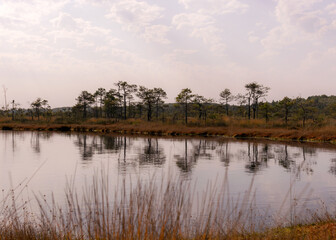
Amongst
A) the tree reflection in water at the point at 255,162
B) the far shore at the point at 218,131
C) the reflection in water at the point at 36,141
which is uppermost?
the far shore at the point at 218,131

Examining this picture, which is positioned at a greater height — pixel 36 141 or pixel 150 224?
pixel 150 224

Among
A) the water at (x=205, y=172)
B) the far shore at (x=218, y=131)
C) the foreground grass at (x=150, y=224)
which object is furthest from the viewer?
the far shore at (x=218, y=131)

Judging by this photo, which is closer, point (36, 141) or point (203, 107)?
point (36, 141)

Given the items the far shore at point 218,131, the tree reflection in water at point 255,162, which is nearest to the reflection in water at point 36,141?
the far shore at point 218,131

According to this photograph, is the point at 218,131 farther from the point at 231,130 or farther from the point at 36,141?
the point at 36,141

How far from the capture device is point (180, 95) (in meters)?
61.5

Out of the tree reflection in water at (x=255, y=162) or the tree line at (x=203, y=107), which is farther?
the tree line at (x=203, y=107)

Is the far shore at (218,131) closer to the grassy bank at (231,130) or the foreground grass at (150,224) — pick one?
the grassy bank at (231,130)

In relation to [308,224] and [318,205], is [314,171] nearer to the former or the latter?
[318,205]

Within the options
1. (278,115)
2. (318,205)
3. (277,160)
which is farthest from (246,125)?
(318,205)

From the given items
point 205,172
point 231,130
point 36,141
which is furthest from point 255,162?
point 36,141

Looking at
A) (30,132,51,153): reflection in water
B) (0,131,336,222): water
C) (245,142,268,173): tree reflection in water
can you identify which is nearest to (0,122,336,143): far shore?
(0,131,336,222): water

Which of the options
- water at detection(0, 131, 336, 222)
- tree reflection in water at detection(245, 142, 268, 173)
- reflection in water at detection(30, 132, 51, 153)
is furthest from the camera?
reflection in water at detection(30, 132, 51, 153)

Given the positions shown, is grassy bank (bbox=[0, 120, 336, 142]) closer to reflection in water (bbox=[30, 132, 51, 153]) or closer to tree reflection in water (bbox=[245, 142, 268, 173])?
reflection in water (bbox=[30, 132, 51, 153])
